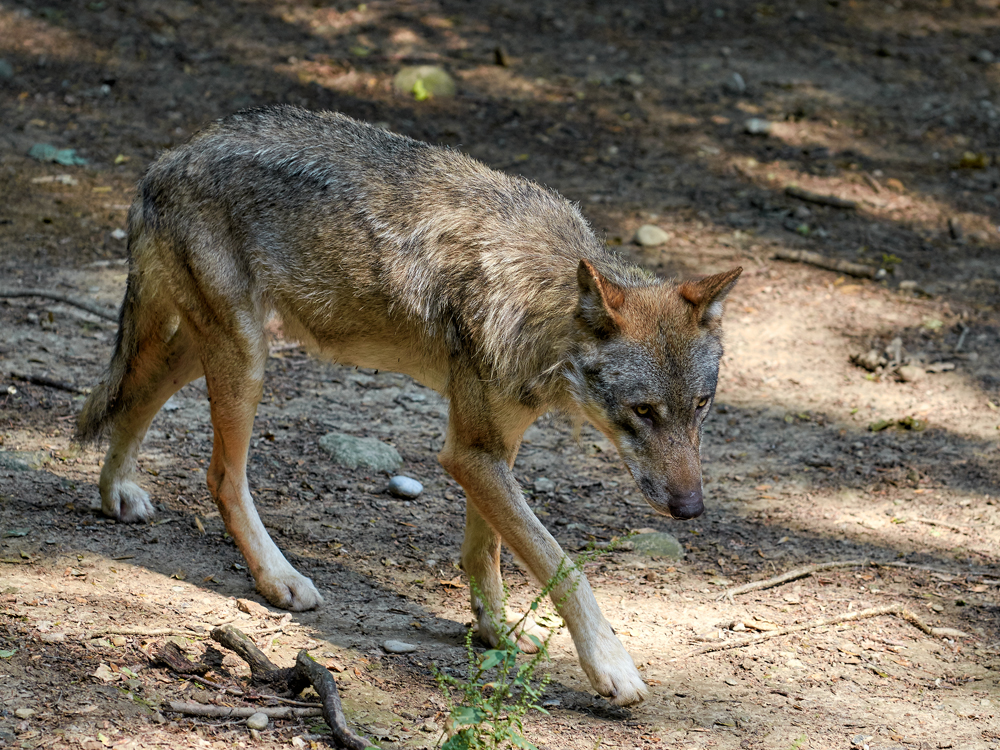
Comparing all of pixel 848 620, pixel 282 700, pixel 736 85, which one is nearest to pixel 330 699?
pixel 282 700

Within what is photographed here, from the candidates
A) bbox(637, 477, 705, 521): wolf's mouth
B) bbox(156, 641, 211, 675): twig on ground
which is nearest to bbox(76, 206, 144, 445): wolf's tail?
bbox(156, 641, 211, 675): twig on ground

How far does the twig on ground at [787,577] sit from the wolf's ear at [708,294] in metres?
1.63

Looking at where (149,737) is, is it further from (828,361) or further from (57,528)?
(828,361)

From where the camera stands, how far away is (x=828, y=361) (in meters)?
8.12

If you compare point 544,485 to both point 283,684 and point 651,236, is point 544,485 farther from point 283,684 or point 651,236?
point 651,236

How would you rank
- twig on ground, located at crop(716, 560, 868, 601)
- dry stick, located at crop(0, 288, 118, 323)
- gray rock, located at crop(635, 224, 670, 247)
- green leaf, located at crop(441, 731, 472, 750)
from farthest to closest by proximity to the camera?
gray rock, located at crop(635, 224, 670, 247), dry stick, located at crop(0, 288, 118, 323), twig on ground, located at crop(716, 560, 868, 601), green leaf, located at crop(441, 731, 472, 750)

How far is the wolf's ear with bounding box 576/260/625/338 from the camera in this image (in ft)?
13.2

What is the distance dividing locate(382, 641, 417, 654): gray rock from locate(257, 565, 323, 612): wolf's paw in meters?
0.52

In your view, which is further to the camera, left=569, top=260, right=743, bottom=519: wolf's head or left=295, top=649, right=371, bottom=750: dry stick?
left=569, top=260, right=743, bottom=519: wolf's head

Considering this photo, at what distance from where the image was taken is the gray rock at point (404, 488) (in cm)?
596

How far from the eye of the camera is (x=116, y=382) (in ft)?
17.1

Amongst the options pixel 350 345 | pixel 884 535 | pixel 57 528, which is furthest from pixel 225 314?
pixel 884 535

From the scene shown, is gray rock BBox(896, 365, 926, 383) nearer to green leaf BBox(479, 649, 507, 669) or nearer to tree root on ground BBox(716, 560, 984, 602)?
tree root on ground BBox(716, 560, 984, 602)

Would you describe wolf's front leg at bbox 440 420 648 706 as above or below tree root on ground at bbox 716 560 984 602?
above
